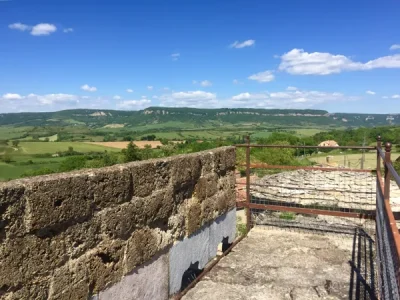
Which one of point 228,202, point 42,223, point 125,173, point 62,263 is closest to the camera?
point 42,223

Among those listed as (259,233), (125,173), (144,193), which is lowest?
(259,233)

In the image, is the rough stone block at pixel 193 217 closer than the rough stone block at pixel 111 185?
No

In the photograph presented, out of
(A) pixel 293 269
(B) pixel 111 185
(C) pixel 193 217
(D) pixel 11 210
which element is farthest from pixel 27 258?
(A) pixel 293 269

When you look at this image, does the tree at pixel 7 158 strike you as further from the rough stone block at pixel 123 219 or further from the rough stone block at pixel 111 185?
the rough stone block at pixel 111 185

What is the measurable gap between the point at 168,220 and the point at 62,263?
1.27 meters

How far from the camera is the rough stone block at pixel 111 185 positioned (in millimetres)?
2457

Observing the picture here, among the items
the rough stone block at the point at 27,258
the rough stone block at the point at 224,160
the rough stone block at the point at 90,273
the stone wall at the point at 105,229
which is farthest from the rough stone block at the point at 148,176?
the rough stone block at the point at 224,160

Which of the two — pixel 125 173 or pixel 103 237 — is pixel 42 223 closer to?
pixel 103 237

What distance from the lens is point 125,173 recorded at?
274cm

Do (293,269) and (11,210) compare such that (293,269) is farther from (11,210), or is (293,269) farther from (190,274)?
(11,210)

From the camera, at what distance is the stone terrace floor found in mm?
3666

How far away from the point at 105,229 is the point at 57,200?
0.52 meters

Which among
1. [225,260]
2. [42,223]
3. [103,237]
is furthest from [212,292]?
[42,223]

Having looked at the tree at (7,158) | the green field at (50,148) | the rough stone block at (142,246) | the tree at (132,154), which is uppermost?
the rough stone block at (142,246)
